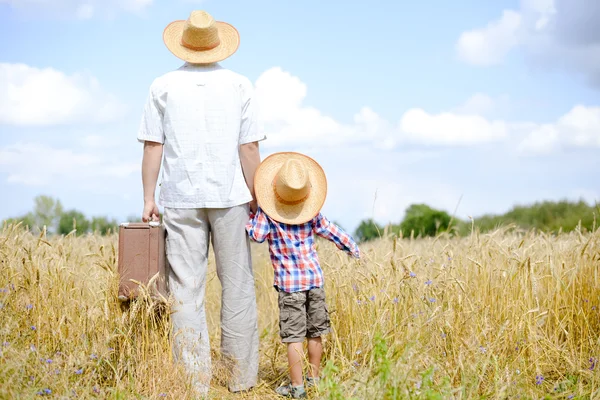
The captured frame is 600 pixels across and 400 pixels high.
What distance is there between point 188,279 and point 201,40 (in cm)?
155

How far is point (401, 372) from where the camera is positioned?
3031 millimetres

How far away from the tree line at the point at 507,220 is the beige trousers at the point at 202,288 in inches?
317

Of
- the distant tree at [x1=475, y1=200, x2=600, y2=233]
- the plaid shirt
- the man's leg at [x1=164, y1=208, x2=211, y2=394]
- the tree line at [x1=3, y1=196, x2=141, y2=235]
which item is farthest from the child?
the distant tree at [x1=475, y1=200, x2=600, y2=233]

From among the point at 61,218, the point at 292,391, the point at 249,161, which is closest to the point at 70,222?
the point at 61,218

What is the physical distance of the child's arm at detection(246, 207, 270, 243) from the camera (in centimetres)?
405

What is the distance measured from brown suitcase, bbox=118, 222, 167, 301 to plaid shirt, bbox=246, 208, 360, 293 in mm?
593

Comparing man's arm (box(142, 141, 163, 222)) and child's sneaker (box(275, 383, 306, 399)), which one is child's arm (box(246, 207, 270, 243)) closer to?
man's arm (box(142, 141, 163, 222))

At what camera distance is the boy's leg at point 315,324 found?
4.02m

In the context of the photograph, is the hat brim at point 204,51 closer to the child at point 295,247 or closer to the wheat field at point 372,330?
the child at point 295,247

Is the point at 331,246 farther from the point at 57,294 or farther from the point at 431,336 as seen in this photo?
the point at 57,294

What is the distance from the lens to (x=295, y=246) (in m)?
4.00

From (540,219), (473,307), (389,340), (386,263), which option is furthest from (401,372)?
(540,219)

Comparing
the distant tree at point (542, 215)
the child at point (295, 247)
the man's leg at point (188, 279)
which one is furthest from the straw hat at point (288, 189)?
the distant tree at point (542, 215)

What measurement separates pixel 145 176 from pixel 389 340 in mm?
1854
